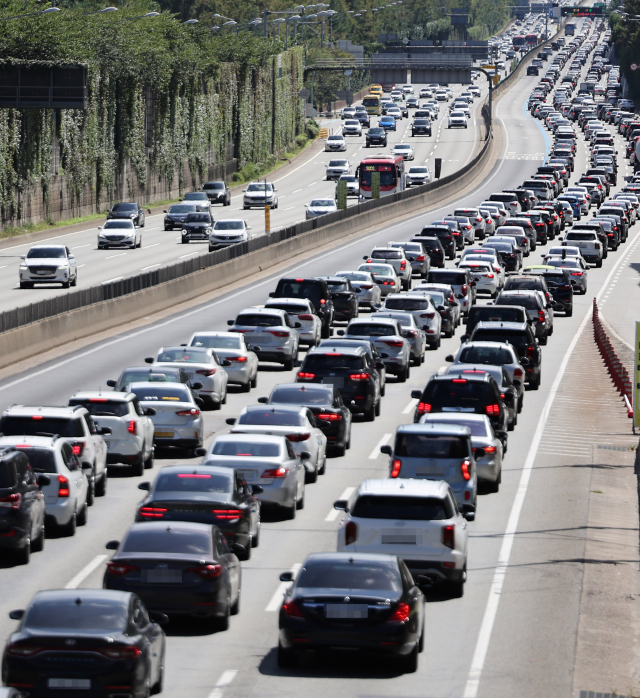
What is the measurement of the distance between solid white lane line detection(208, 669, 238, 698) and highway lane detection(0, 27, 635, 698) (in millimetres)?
31

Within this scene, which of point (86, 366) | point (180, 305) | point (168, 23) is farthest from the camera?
point (168, 23)

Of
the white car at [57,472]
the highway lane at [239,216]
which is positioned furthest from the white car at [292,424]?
the highway lane at [239,216]

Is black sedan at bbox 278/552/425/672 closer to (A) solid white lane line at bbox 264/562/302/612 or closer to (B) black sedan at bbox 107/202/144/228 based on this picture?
(A) solid white lane line at bbox 264/562/302/612

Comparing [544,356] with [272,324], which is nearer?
[272,324]

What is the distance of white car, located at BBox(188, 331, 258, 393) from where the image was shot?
3462 cm

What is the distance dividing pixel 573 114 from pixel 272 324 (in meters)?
148

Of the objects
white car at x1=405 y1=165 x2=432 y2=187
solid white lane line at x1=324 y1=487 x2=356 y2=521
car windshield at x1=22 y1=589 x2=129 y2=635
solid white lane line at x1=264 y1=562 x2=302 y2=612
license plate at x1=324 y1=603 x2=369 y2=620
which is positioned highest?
car windshield at x1=22 y1=589 x2=129 y2=635

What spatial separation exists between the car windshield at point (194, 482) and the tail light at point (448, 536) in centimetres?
283

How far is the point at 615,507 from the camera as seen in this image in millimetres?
25062

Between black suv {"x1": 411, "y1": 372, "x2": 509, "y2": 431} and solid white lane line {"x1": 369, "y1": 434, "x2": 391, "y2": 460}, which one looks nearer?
black suv {"x1": 411, "y1": 372, "x2": 509, "y2": 431}

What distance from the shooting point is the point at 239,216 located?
3590 inches

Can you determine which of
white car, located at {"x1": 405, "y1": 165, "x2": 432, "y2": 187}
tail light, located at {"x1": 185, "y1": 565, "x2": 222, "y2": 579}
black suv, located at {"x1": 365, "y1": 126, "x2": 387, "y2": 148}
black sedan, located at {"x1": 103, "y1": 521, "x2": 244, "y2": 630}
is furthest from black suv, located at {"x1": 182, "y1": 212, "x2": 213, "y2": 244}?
black suv, located at {"x1": 365, "y1": 126, "x2": 387, "y2": 148}

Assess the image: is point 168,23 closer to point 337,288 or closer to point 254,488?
point 337,288

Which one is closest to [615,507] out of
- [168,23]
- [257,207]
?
[257,207]
